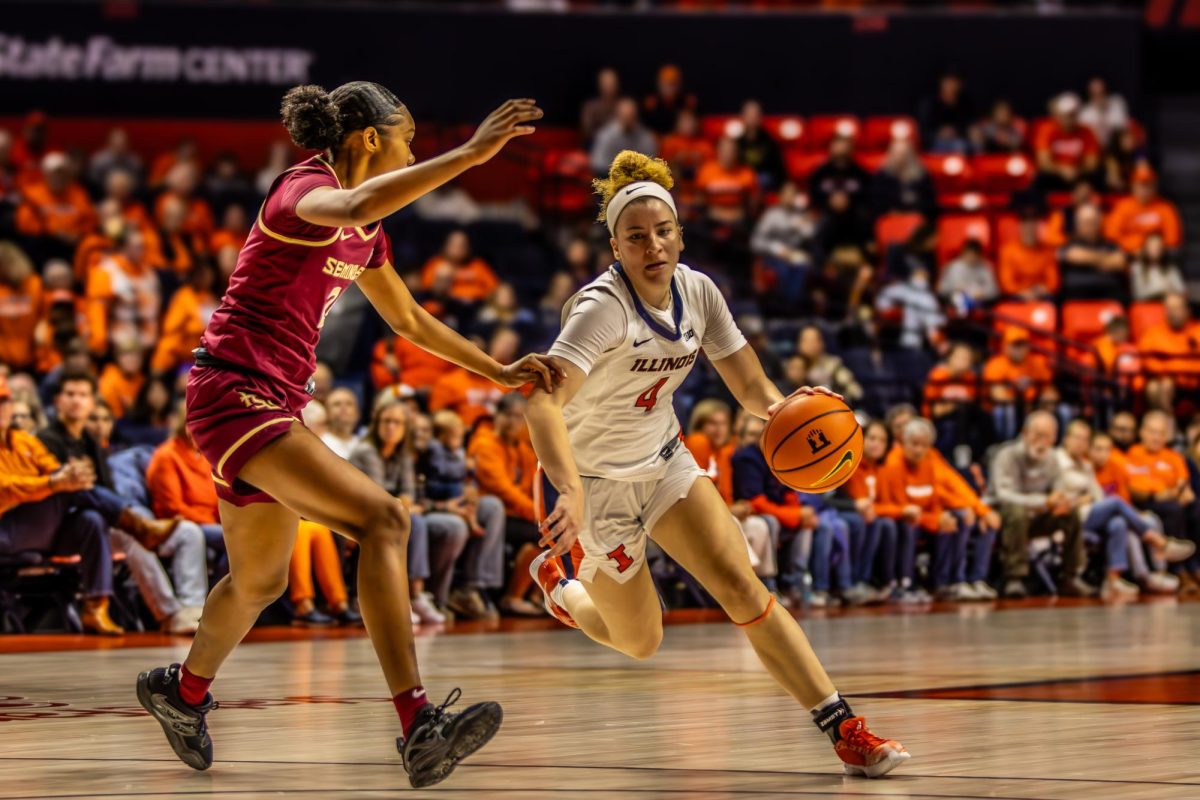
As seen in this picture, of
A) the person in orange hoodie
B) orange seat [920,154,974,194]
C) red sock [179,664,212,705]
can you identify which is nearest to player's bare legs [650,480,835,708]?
red sock [179,664,212,705]

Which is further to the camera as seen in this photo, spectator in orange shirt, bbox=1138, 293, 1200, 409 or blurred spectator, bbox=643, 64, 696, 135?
blurred spectator, bbox=643, 64, 696, 135

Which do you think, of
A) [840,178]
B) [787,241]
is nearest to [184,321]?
[787,241]

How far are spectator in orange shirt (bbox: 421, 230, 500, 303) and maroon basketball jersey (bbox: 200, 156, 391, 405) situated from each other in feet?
30.7

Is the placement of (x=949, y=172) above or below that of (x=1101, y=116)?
below

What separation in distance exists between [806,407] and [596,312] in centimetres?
69

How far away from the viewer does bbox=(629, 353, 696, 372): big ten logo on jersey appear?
212 inches

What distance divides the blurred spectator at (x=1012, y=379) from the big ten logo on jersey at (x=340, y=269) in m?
9.78

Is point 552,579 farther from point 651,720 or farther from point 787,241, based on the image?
point 787,241

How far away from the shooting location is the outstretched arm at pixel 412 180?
436 centimetres

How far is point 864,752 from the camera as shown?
15.6ft

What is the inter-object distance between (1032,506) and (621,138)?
5853mm

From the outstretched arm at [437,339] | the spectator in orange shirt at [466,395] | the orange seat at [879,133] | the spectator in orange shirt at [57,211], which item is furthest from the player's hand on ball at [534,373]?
the orange seat at [879,133]

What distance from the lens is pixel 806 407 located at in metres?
Answer: 5.45

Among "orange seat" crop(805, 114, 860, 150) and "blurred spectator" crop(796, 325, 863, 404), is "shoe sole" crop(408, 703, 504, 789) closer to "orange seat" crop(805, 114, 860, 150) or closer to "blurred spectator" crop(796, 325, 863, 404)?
"blurred spectator" crop(796, 325, 863, 404)
